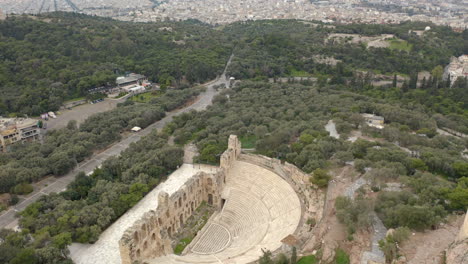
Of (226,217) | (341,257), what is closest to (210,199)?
(226,217)

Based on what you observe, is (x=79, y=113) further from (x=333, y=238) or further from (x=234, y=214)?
(x=333, y=238)

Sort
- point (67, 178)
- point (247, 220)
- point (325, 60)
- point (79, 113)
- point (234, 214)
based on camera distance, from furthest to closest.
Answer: point (325, 60), point (79, 113), point (67, 178), point (234, 214), point (247, 220)

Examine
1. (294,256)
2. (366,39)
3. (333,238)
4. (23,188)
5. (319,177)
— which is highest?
(366,39)

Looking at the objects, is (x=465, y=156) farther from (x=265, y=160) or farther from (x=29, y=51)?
(x=29, y=51)

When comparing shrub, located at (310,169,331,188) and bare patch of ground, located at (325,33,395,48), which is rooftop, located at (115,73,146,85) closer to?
bare patch of ground, located at (325,33,395,48)

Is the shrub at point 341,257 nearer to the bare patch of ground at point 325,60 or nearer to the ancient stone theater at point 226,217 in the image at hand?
the ancient stone theater at point 226,217

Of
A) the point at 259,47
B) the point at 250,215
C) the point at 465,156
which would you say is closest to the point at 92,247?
the point at 250,215
